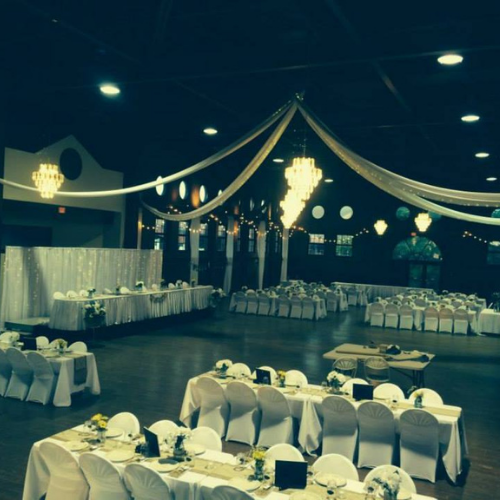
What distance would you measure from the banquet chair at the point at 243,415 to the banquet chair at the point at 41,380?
2.99m

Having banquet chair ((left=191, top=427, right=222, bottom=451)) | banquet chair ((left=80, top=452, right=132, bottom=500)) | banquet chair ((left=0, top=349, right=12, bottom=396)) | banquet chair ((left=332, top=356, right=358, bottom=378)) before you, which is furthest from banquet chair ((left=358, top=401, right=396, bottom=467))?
banquet chair ((left=0, top=349, right=12, bottom=396))

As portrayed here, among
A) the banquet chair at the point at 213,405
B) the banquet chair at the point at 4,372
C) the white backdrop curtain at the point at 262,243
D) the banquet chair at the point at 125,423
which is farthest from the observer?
the white backdrop curtain at the point at 262,243

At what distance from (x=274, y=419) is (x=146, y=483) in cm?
278

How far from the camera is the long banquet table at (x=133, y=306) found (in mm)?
13172

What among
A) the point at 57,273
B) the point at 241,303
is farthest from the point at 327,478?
the point at 241,303

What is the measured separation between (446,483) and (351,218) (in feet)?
74.3

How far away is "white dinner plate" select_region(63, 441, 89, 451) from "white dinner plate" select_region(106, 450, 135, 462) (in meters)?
0.31

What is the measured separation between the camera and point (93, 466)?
4746mm

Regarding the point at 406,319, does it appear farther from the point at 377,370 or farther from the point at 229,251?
the point at 377,370

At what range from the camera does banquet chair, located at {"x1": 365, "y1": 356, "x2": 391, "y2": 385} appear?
8.90 meters

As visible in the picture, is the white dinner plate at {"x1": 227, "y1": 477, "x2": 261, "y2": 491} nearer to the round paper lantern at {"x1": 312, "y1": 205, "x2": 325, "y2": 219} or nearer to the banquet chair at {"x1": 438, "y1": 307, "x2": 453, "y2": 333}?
the banquet chair at {"x1": 438, "y1": 307, "x2": 453, "y2": 333}

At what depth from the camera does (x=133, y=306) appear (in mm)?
15289

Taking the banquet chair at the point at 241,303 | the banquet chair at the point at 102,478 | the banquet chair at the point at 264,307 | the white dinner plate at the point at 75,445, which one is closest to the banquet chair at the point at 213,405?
the white dinner plate at the point at 75,445

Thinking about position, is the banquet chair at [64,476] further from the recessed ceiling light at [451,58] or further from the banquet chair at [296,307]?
the banquet chair at [296,307]
